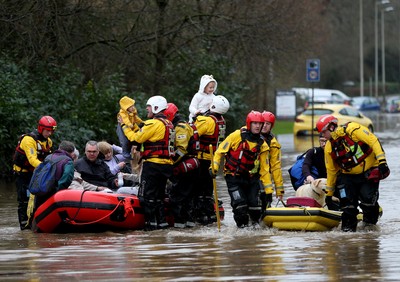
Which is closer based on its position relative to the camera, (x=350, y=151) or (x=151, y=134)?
(x=350, y=151)

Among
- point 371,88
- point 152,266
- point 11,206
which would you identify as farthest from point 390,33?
point 152,266

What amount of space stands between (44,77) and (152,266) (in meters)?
16.4

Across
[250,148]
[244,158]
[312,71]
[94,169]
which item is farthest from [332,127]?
[312,71]

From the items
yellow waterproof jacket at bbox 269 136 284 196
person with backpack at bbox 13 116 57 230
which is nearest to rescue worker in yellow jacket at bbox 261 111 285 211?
yellow waterproof jacket at bbox 269 136 284 196

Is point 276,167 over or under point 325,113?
over

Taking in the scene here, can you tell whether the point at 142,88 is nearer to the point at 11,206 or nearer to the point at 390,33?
the point at 11,206

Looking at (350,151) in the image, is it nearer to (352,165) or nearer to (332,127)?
(352,165)

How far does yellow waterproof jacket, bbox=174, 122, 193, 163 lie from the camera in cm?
1630

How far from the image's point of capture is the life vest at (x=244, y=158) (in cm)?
1553

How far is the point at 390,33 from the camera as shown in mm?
104562

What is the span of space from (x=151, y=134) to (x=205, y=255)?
128 inches

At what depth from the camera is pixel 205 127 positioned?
1653 cm

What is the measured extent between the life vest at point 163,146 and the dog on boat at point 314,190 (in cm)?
197

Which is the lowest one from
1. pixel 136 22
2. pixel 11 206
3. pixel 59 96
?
pixel 11 206
